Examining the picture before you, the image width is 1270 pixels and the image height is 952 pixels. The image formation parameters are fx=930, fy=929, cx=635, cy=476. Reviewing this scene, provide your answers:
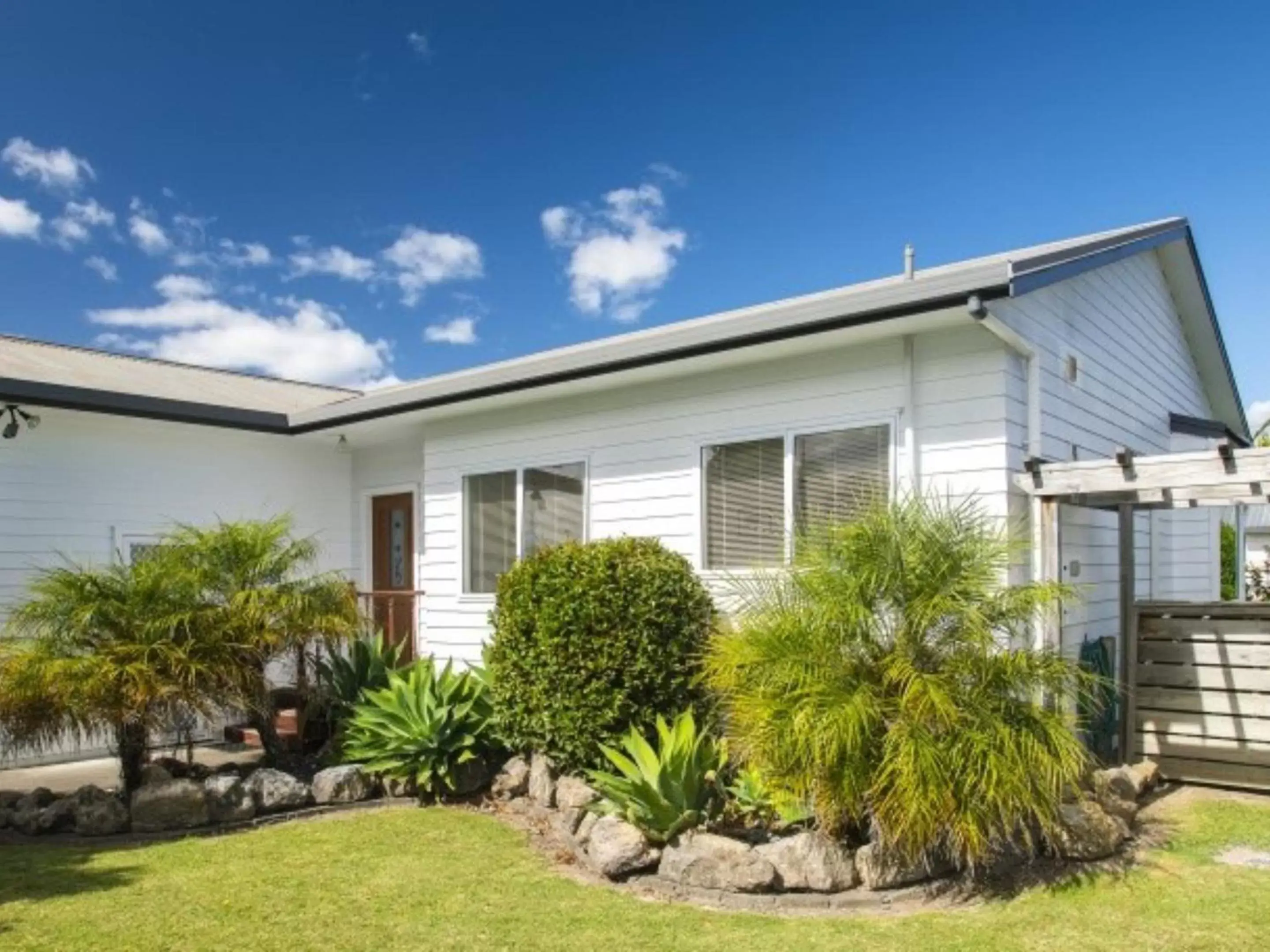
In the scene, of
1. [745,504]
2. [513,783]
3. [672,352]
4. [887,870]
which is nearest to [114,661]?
[513,783]

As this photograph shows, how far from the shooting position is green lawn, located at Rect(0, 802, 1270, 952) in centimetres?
407

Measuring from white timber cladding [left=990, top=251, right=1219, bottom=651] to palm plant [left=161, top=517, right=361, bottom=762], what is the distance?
17.5ft

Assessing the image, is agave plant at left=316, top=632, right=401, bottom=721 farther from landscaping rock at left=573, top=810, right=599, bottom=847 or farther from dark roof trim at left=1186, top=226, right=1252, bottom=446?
dark roof trim at left=1186, top=226, right=1252, bottom=446

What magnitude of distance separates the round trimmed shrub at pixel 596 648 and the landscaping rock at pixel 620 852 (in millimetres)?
1218

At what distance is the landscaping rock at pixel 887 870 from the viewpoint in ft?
15.1

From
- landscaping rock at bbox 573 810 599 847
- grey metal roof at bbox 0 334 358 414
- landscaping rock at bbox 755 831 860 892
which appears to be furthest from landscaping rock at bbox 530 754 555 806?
grey metal roof at bbox 0 334 358 414

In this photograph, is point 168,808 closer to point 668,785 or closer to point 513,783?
point 513,783

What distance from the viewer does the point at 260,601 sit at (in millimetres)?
7086

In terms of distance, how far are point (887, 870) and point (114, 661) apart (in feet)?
16.8

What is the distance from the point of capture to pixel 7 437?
8469mm

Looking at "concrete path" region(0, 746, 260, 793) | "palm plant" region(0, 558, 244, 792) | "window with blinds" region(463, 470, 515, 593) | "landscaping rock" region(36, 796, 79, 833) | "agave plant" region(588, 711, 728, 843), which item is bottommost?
"concrete path" region(0, 746, 260, 793)

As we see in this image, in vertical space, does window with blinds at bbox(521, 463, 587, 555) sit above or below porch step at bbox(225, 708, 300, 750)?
above

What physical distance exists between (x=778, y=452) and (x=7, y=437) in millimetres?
6945

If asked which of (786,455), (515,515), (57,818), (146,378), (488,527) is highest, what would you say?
(146,378)
